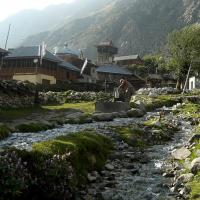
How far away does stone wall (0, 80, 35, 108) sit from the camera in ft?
165

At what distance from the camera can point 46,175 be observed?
14.8 m

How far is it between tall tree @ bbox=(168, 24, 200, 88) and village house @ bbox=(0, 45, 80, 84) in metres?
24.6

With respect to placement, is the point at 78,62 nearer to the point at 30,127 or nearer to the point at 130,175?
the point at 30,127

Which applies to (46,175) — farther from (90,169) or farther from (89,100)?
(89,100)

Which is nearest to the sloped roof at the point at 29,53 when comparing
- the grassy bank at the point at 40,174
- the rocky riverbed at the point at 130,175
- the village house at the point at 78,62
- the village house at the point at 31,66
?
the village house at the point at 31,66

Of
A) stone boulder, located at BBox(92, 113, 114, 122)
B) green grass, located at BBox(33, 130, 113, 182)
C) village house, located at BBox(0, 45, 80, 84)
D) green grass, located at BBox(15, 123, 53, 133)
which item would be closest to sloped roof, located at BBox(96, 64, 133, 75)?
village house, located at BBox(0, 45, 80, 84)

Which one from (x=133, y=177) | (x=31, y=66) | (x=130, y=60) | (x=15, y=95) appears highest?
(x=130, y=60)

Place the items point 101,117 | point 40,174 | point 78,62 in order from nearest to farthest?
1. point 40,174
2. point 101,117
3. point 78,62

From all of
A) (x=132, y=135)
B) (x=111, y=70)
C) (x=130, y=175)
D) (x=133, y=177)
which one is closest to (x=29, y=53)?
(x=111, y=70)

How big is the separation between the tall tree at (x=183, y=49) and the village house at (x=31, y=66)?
24596 mm

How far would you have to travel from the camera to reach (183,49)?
94438 millimetres

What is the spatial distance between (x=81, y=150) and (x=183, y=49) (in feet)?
255

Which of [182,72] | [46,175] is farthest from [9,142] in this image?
[182,72]

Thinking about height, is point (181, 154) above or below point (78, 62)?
below
